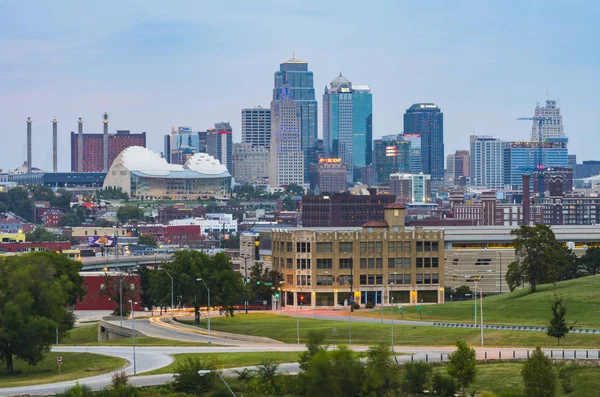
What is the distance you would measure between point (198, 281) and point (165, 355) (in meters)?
35.2

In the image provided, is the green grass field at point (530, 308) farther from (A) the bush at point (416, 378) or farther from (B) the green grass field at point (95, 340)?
(A) the bush at point (416, 378)

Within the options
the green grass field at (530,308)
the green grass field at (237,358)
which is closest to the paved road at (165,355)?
the green grass field at (237,358)

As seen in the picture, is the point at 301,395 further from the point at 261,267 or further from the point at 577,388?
the point at 261,267

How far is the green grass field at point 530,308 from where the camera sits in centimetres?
12269

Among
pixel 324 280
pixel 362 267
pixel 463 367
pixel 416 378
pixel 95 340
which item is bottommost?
pixel 95 340

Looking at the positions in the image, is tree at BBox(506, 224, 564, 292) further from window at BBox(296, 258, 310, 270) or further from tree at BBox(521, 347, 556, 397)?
tree at BBox(521, 347, 556, 397)

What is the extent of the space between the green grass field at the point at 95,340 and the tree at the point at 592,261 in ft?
171

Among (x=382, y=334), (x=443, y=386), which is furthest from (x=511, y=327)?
(x=443, y=386)

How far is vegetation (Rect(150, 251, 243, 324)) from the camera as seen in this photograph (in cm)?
14025

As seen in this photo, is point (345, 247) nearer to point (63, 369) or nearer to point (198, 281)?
point (198, 281)

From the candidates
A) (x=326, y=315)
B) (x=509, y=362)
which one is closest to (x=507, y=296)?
(x=326, y=315)

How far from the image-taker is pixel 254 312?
498 ft

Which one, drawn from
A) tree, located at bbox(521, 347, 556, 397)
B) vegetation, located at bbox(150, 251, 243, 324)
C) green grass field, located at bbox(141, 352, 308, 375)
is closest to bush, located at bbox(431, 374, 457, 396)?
tree, located at bbox(521, 347, 556, 397)

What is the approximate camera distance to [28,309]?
106062 millimetres
